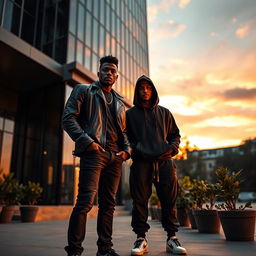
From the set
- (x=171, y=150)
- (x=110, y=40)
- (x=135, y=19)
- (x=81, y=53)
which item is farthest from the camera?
(x=135, y=19)

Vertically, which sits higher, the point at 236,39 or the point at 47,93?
the point at 236,39

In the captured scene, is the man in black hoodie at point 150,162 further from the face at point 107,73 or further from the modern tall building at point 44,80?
the modern tall building at point 44,80

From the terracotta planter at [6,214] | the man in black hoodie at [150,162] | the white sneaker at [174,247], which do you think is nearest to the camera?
the white sneaker at [174,247]

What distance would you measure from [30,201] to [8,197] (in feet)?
3.31

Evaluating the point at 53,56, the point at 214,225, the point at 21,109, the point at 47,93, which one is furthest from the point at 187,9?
the point at 214,225

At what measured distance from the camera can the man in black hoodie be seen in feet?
10.4

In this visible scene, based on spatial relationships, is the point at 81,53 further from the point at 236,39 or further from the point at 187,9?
the point at 236,39

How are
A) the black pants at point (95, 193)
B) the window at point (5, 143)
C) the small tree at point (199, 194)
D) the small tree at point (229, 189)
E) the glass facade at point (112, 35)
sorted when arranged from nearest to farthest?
the black pants at point (95, 193), the small tree at point (229, 189), the small tree at point (199, 194), the window at point (5, 143), the glass facade at point (112, 35)

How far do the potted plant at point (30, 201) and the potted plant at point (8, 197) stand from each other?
413 millimetres

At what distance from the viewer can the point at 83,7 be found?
17.6 meters

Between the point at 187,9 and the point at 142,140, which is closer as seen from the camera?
the point at 142,140

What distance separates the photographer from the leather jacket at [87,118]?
2540 millimetres

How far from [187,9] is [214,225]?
14.0 m

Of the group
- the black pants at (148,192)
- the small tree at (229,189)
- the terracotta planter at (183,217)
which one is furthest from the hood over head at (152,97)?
the terracotta planter at (183,217)
